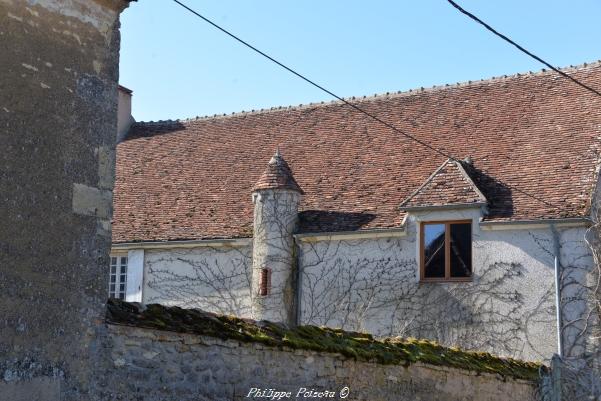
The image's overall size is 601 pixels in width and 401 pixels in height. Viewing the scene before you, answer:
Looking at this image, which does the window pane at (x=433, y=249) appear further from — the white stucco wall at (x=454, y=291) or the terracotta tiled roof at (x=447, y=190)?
the terracotta tiled roof at (x=447, y=190)

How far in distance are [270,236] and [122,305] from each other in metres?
9.87

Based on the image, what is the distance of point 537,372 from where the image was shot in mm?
13344

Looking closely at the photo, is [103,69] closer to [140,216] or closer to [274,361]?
[274,361]

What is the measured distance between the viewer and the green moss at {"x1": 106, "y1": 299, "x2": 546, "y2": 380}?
24.7 ft

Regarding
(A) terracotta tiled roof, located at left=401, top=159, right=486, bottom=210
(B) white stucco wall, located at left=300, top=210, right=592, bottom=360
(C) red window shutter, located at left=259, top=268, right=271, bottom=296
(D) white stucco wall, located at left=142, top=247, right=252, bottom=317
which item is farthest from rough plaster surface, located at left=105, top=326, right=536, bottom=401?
(D) white stucco wall, located at left=142, top=247, right=252, bottom=317

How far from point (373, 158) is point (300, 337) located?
10.5 metres

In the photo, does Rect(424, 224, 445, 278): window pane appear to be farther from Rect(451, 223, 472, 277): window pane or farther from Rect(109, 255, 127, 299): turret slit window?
Rect(109, 255, 127, 299): turret slit window

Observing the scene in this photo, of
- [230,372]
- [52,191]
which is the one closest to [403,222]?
[230,372]

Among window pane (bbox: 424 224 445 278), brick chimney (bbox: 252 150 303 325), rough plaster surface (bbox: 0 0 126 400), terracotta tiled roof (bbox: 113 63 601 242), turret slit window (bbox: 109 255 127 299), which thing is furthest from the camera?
turret slit window (bbox: 109 255 127 299)

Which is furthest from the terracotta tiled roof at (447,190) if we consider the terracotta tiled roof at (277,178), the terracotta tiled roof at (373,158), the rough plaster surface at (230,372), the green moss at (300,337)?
the rough plaster surface at (230,372)

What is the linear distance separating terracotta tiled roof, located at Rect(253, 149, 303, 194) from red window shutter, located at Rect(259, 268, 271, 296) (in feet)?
5.09

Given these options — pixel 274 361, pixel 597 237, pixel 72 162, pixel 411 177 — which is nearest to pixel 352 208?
pixel 411 177

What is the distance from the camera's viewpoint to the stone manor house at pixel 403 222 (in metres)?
15.8

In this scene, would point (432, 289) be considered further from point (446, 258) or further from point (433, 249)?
point (433, 249)
